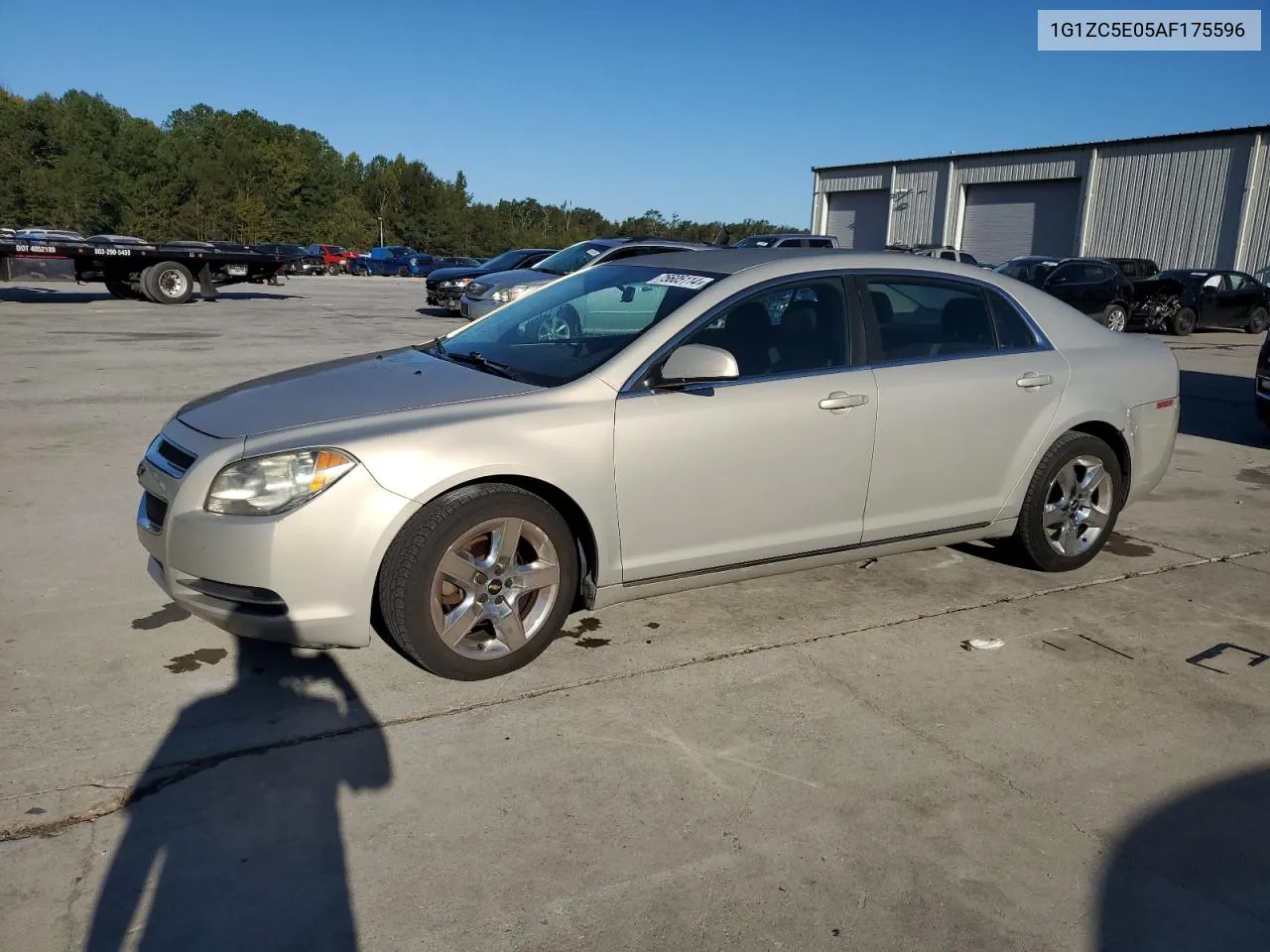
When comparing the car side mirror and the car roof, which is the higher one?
the car roof

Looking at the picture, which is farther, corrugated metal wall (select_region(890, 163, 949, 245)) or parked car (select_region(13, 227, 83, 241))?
corrugated metal wall (select_region(890, 163, 949, 245))

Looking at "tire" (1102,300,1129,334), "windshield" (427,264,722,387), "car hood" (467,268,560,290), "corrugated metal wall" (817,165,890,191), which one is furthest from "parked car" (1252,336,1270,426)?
"corrugated metal wall" (817,165,890,191)

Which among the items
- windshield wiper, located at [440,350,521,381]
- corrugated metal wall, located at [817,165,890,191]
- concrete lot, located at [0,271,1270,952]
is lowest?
concrete lot, located at [0,271,1270,952]

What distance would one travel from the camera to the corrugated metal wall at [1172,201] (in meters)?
30.4

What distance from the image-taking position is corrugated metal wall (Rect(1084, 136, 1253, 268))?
30438mm

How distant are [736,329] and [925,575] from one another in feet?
5.97

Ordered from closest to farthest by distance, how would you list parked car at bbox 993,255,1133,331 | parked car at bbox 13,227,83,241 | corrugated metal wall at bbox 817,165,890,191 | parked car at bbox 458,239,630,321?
parked car at bbox 458,239,630,321, parked car at bbox 993,255,1133,331, parked car at bbox 13,227,83,241, corrugated metal wall at bbox 817,165,890,191

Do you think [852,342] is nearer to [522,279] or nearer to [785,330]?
[785,330]

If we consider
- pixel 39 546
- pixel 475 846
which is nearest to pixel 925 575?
pixel 475 846

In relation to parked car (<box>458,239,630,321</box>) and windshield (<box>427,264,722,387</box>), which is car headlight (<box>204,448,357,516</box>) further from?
parked car (<box>458,239,630,321</box>)

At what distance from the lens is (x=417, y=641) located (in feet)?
11.9

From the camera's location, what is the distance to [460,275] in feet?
72.6

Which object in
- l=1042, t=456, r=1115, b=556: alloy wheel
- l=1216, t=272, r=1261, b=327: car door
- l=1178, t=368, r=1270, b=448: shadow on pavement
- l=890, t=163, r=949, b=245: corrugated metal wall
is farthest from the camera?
l=890, t=163, r=949, b=245: corrugated metal wall

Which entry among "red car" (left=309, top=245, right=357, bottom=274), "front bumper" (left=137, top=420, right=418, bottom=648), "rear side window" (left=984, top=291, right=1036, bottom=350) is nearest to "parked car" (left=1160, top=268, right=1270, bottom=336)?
"rear side window" (left=984, top=291, right=1036, bottom=350)
